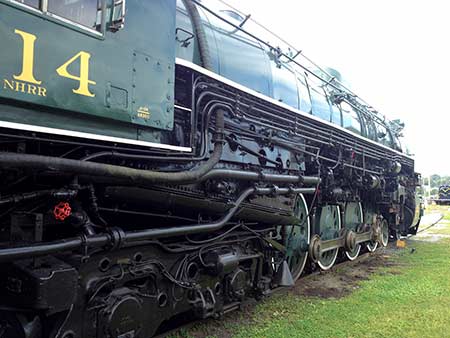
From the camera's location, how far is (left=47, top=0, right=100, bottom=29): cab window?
2693 mm

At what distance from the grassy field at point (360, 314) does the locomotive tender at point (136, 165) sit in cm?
29

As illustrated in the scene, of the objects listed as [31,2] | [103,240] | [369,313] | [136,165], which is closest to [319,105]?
[369,313]

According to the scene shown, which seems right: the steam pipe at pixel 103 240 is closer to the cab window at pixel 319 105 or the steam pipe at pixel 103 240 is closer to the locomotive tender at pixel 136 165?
the locomotive tender at pixel 136 165

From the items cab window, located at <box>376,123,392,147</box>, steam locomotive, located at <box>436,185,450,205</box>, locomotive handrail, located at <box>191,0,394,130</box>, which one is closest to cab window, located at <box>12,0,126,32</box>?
locomotive handrail, located at <box>191,0,394,130</box>

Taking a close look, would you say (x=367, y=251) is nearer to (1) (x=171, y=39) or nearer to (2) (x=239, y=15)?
(2) (x=239, y=15)

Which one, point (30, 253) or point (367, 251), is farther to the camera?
point (367, 251)

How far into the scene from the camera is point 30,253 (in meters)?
2.61

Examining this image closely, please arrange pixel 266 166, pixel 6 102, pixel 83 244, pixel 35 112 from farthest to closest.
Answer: pixel 266 166
pixel 83 244
pixel 35 112
pixel 6 102

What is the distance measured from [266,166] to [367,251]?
6.59 m

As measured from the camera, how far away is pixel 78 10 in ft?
9.37

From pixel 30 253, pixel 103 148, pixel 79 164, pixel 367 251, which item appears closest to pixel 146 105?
pixel 103 148

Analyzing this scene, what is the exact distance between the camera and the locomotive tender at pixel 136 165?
8.70ft

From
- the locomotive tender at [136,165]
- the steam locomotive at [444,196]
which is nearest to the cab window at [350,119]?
the locomotive tender at [136,165]

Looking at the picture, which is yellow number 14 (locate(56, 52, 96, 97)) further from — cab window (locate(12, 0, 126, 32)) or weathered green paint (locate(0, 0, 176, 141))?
cab window (locate(12, 0, 126, 32))
